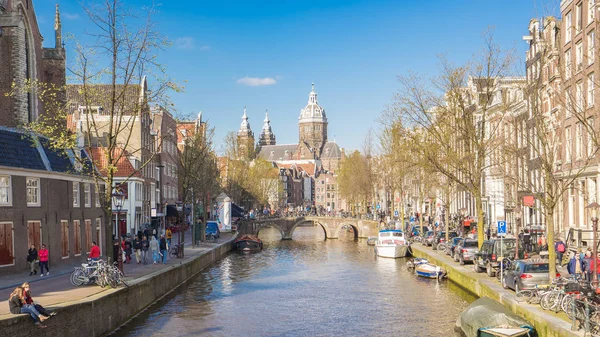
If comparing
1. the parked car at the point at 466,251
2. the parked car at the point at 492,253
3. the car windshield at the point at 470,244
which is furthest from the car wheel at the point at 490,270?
the car windshield at the point at 470,244

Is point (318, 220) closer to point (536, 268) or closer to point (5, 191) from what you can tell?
point (5, 191)

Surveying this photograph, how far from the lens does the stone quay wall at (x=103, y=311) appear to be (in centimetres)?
2036

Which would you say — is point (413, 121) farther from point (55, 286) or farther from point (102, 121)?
point (102, 121)

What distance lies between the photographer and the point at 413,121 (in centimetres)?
4600

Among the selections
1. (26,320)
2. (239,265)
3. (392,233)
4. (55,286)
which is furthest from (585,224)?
(26,320)

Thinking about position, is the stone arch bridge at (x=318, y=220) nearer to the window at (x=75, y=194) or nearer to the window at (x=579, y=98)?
the window at (x=75, y=194)

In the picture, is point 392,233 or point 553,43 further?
point 392,233

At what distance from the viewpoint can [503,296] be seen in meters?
28.2

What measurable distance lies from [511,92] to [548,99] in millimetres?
12504

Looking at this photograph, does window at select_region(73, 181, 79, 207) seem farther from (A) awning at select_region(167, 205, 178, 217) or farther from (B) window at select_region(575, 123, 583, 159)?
(A) awning at select_region(167, 205, 178, 217)

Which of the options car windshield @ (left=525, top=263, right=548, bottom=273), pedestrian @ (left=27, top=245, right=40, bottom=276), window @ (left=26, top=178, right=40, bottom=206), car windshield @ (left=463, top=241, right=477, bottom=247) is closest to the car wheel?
car windshield @ (left=525, top=263, right=548, bottom=273)

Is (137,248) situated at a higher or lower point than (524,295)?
higher

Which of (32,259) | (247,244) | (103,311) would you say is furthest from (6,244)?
(247,244)

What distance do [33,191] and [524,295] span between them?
2595cm
